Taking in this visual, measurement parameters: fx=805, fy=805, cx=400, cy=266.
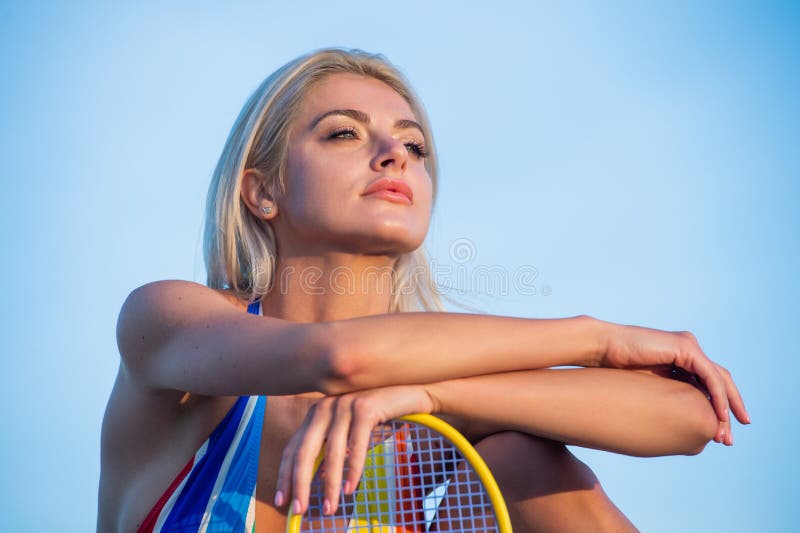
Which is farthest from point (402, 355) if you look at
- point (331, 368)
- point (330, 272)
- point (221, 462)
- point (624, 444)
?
point (330, 272)

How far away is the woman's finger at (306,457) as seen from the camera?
219 centimetres

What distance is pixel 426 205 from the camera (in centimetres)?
388

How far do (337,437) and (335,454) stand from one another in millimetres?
53

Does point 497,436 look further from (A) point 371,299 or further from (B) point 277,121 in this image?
(B) point 277,121

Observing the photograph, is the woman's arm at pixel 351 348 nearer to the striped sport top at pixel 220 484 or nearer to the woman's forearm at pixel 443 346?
the woman's forearm at pixel 443 346

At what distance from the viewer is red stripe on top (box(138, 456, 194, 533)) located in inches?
123

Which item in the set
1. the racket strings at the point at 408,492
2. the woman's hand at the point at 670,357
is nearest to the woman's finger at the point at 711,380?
the woman's hand at the point at 670,357

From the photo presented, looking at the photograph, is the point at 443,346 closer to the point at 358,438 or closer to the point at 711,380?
the point at 358,438

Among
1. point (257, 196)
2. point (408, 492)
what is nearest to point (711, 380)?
point (408, 492)

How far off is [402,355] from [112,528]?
5.90 feet

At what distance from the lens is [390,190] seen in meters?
3.64

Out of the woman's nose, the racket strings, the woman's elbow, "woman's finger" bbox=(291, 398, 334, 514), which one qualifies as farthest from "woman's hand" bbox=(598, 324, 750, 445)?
the woman's nose

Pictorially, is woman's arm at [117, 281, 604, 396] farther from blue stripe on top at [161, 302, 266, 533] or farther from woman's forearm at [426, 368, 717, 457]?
blue stripe on top at [161, 302, 266, 533]

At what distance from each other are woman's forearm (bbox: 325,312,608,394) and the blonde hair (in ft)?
4.68
